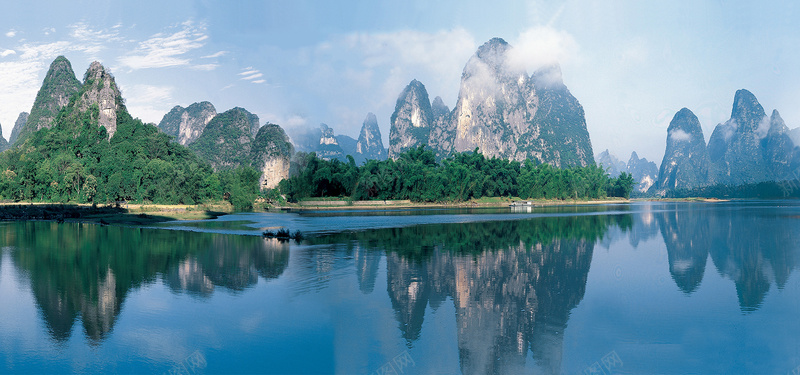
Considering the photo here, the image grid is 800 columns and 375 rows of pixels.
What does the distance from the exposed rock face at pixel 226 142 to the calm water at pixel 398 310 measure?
113553 millimetres

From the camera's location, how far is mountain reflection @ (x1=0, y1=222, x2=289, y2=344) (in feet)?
40.0

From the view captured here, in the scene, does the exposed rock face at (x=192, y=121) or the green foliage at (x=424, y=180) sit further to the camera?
the exposed rock face at (x=192, y=121)

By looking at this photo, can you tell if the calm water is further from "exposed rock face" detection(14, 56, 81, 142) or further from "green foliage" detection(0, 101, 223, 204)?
"exposed rock face" detection(14, 56, 81, 142)

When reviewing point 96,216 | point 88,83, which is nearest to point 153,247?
point 96,216

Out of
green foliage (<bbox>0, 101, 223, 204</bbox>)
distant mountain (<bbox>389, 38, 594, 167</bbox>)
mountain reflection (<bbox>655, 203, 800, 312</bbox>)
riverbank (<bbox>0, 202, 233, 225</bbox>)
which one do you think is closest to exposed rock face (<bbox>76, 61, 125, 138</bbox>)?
green foliage (<bbox>0, 101, 223, 204</bbox>)

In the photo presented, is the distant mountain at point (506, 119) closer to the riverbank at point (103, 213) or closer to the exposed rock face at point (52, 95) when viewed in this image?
the exposed rock face at point (52, 95)

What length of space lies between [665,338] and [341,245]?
17655mm

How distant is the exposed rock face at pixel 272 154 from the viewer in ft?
393

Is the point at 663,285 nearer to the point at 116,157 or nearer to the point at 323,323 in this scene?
the point at 323,323

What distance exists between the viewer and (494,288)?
14.5m

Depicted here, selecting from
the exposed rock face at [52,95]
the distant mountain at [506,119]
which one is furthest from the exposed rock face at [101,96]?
the distant mountain at [506,119]

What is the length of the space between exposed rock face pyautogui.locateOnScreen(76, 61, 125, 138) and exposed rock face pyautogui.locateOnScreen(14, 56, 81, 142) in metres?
34.4

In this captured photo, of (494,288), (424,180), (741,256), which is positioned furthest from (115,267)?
(424,180)

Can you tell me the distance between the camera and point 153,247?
24.2m
